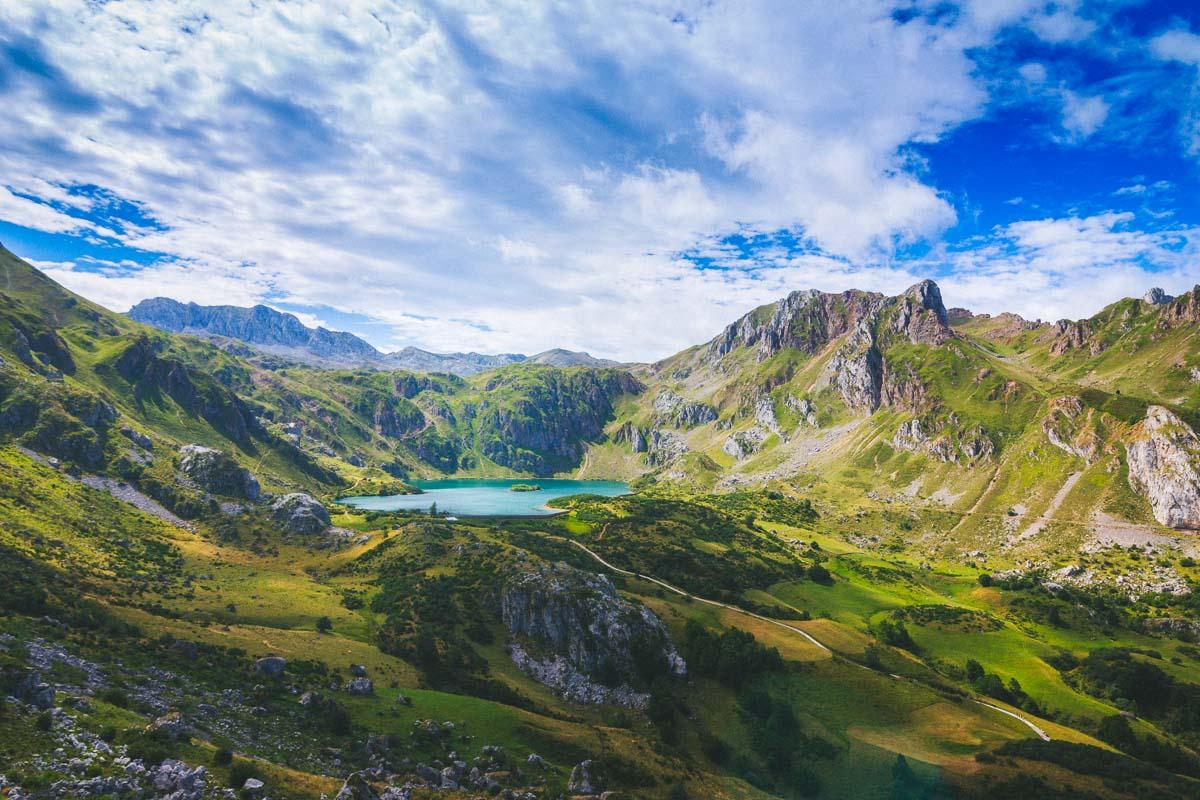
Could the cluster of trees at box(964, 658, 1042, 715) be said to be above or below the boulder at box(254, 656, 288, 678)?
below

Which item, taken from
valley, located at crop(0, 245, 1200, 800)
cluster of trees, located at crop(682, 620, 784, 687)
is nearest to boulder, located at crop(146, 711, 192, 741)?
valley, located at crop(0, 245, 1200, 800)

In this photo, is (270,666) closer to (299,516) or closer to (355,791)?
A: (355,791)

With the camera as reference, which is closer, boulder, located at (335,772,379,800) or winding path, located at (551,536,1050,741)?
boulder, located at (335,772,379,800)

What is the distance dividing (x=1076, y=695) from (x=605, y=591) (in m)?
91.5

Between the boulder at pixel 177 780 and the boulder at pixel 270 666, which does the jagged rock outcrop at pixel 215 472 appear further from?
the boulder at pixel 177 780

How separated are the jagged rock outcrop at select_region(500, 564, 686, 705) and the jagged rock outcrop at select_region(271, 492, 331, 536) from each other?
299 ft

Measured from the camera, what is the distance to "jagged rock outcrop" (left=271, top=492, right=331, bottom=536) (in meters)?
160

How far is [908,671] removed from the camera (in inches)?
3740

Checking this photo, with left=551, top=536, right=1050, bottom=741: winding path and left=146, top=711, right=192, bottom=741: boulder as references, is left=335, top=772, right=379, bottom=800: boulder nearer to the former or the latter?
left=146, top=711, right=192, bottom=741: boulder

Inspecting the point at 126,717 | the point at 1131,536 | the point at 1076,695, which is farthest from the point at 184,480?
the point at 1131,536

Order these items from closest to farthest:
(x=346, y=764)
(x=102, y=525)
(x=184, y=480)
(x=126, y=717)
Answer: (x=126, y=717), (x=346, y=764), (x=102, y=525), (x=184, y=480)

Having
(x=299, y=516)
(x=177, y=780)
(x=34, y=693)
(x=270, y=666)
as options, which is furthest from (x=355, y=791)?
(x=299, y=516)

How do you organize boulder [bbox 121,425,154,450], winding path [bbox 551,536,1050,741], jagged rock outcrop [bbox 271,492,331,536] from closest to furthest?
winding path [bbox 551,536,1050,741]
jagged rock outcrop [bbox 271,492,331,536]
boulder [bbox 121,425,154,450]

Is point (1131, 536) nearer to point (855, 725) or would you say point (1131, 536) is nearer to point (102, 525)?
point (855, 725)
